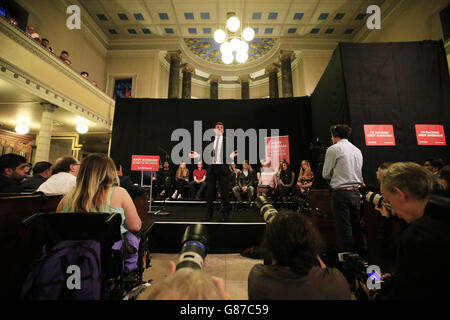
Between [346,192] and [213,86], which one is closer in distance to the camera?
[346,192]

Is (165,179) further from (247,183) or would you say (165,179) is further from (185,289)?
(185,289)

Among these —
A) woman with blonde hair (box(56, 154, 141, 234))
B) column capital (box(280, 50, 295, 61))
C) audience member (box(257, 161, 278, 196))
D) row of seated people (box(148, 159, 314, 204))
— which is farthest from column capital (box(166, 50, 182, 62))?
woman with blonde hair (box(56, 154, 141, 234))

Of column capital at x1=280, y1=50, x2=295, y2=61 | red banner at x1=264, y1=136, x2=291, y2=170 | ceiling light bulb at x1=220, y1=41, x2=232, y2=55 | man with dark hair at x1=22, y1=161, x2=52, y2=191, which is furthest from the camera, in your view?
column capital at x1=280, y1=50, x2=295, y2=61

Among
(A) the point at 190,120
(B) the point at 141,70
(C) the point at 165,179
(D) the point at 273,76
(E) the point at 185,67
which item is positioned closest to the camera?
(C) the point at 165,179

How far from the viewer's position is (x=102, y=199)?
110 centimetres

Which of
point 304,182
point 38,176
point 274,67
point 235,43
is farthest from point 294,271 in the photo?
point 274,67

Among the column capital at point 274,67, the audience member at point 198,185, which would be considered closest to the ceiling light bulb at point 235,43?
the audience member at point 198,185

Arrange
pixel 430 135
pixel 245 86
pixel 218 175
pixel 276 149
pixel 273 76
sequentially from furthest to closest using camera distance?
pixel 245 86, pixel 273 76, pixel 276 149, pixel 430 135, pixel 218 175

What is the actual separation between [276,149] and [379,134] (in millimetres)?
2591

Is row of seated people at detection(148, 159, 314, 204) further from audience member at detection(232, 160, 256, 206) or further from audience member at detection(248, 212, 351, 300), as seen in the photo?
audience member at detection(248, 212, 351, 300)

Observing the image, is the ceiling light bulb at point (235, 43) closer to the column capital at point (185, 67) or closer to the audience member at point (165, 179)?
the audience member at point (165, 179)

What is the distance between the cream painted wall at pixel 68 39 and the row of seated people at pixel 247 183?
5.86m

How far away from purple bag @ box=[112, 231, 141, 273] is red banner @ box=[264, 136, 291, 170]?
183 inches

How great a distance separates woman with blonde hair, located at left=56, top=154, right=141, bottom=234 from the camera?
1054 millimetres
